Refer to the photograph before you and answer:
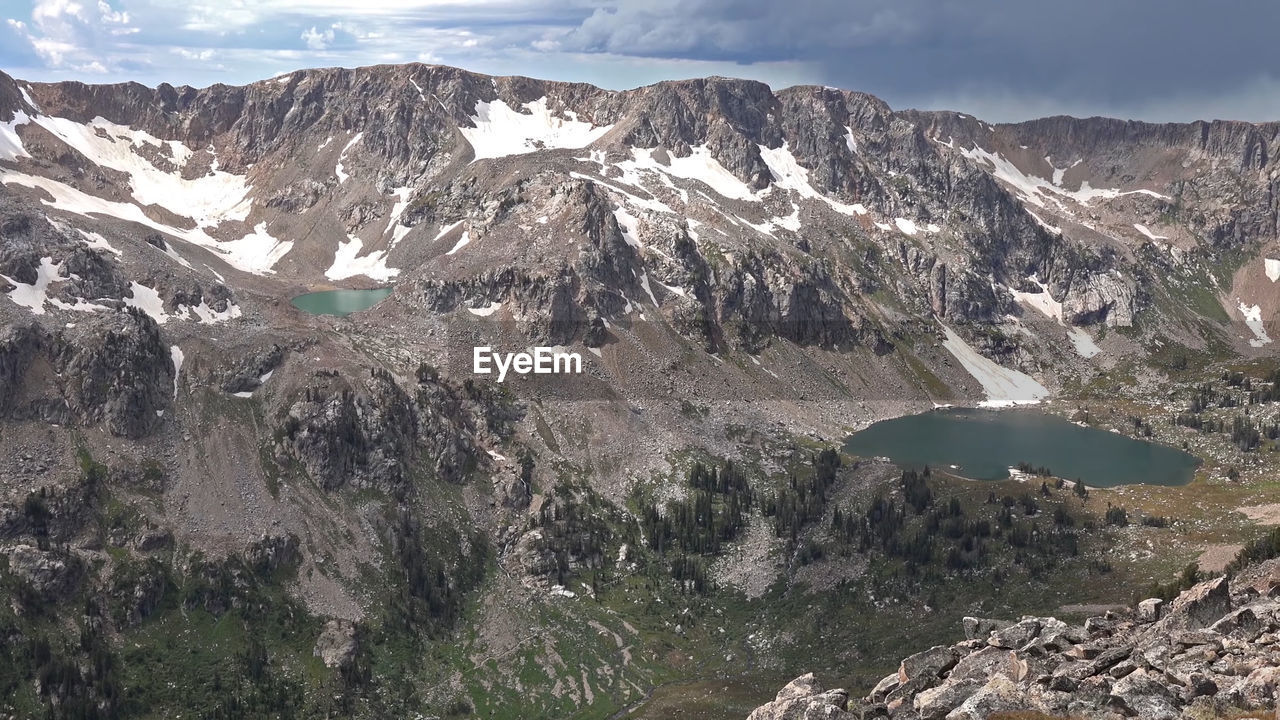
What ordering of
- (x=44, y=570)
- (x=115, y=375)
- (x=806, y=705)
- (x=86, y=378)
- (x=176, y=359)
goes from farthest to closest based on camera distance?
(x=176, y=359) < (x=115, y=375) < (x=86, y=378) < (x=44, y=570) < (x=806, y=705)

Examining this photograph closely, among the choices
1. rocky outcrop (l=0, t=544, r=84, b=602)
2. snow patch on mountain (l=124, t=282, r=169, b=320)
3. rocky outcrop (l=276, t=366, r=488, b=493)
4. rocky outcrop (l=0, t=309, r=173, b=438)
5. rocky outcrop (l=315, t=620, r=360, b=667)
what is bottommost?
rocky outcrop (l=315, t=620, r=360, b=667)

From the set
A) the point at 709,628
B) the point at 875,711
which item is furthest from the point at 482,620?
the point at 875,711

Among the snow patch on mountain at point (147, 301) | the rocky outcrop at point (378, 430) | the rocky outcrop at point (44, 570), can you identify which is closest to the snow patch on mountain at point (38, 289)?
the snow patch on mountain at point (147, 301)

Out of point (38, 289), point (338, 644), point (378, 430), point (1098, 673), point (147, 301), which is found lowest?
point (338, 644)

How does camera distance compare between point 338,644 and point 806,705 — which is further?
point 338,644

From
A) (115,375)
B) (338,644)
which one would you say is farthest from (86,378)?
(338,644)

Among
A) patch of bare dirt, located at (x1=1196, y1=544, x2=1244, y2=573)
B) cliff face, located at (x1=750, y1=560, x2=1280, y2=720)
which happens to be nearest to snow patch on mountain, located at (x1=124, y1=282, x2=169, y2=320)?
cliff face, located at (x1=750, y1=560, x2=1280, y2=720)

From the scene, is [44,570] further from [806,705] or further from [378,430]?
[806,705]

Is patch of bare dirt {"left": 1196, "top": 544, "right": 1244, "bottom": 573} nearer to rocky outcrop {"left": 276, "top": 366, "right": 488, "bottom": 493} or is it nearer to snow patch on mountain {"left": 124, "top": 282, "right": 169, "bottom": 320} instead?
rocky outcrop {"left": 276, "top": 366, "right": 488, "bottom": 493}
